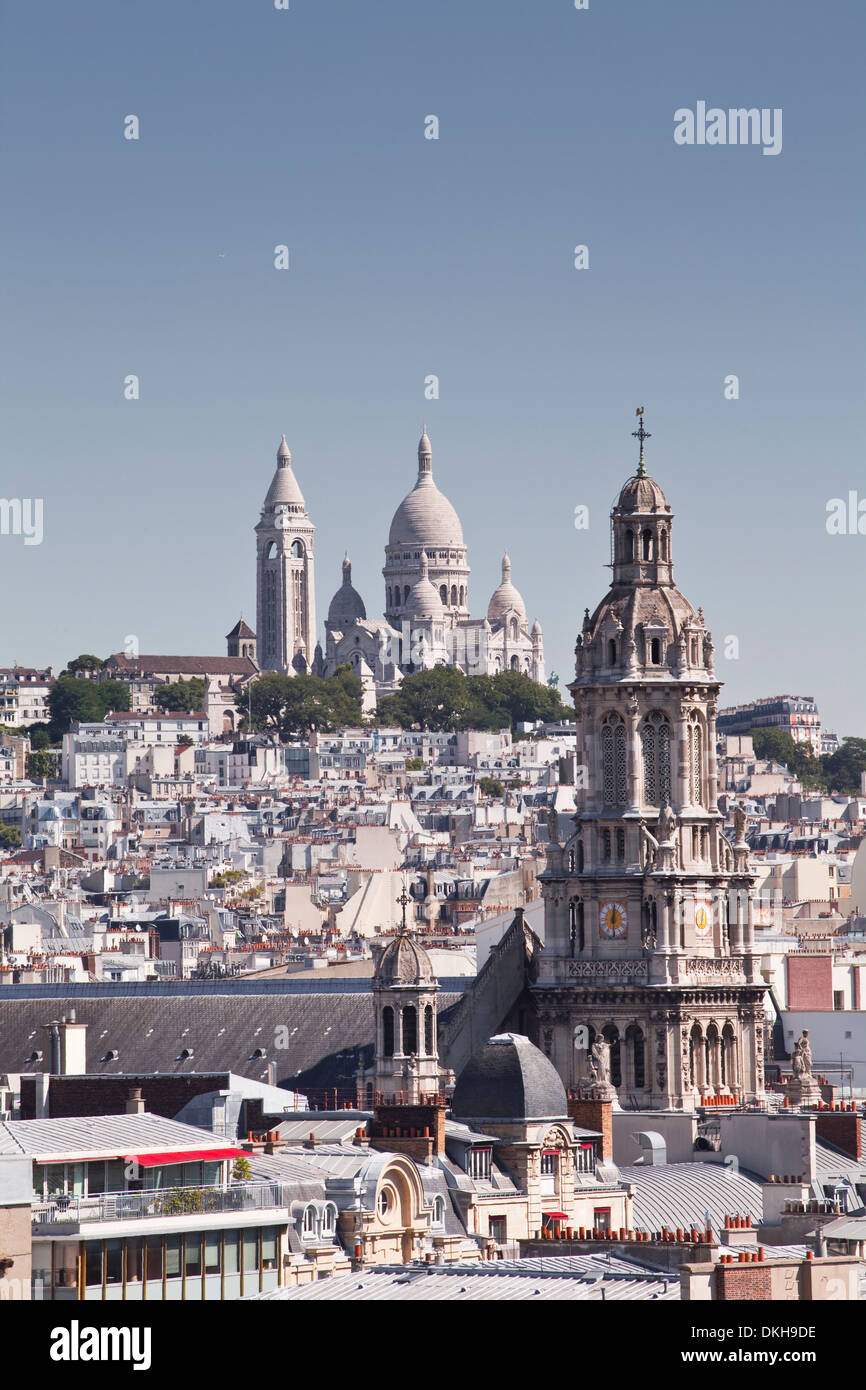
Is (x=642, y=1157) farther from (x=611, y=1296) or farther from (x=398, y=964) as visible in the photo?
(x=611, y=1296)

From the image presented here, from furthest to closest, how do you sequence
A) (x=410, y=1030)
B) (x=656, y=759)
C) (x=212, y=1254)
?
(x=656, y=759), (x=410, y=1030), (x=212, y=1254)

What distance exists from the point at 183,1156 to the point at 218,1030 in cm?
3524

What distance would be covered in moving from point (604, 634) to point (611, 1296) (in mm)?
39918

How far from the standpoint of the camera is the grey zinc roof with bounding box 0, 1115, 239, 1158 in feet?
128

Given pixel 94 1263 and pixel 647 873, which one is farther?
pixel 647 873

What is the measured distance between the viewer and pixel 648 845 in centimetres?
7144

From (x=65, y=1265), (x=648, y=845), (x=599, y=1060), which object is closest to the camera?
(x=65, y=1265)

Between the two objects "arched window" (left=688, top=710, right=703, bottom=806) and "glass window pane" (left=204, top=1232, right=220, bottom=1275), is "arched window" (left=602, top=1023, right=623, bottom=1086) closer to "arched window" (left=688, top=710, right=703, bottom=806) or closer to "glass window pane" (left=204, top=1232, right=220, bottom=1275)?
"arched window" (left=688, top=710, right=703, bottom=806)

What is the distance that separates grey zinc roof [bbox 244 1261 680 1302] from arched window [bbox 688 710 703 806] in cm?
3632

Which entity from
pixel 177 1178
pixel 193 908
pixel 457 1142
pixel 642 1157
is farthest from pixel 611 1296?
pixel 193 908

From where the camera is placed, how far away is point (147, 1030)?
7569 centimetres

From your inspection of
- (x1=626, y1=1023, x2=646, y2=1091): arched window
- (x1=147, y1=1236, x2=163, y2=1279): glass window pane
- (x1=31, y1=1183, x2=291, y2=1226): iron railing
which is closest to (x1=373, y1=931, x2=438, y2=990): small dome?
(x1=626, y1=1023, x2=646, y2=1091): arched window

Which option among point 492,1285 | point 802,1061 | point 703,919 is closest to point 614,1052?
point 703,919

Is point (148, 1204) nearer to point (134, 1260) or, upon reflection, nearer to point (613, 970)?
point (134, 1260)
